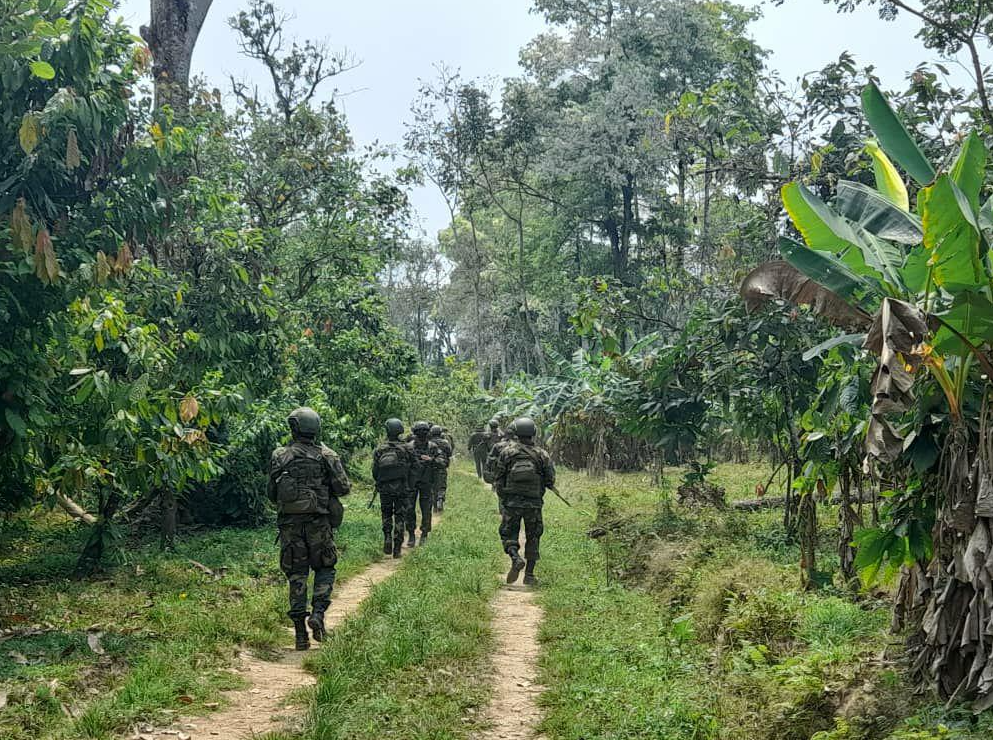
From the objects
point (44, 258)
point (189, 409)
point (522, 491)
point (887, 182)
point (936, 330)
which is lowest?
point (522, 491)

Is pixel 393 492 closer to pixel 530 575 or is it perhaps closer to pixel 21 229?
pixel 530 575

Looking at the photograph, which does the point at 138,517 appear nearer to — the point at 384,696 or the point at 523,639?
the point at 523,639

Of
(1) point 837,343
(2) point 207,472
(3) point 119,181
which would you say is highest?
(3) point 119,181

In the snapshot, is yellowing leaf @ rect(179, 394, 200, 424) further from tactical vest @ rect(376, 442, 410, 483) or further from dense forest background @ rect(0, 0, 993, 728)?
tactical vest @ rect(376, 442, 410, 483)

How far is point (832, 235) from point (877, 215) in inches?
24.8

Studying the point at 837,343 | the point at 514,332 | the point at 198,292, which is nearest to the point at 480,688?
the point at 837,343

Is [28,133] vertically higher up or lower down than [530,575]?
higher up

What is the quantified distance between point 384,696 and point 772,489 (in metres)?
Answer: 12.3

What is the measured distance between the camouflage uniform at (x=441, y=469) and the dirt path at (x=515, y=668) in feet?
21.7

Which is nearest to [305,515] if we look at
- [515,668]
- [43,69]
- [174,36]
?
[515,668]

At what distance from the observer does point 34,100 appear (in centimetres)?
777

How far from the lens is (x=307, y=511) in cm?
809

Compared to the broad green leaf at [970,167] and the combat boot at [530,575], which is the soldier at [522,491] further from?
the broad green leaf at [970,167]

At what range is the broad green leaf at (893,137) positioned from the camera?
614 cm
